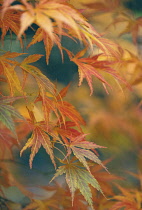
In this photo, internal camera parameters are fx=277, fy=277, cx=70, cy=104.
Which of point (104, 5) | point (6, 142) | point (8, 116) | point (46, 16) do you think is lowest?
point (6, 142)

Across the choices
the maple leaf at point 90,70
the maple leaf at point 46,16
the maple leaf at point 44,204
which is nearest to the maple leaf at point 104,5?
the maple leaf at point 90,70

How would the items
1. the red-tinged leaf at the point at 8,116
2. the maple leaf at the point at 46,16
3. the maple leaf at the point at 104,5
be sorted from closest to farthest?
the maple leaf at the point at 46,16
the red-tinged leaf at the point at 8,116
the maple leaf at the point at 104,5

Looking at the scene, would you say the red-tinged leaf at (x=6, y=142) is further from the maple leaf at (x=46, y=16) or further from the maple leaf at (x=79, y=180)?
the maple leaf at (x=46, y=16)

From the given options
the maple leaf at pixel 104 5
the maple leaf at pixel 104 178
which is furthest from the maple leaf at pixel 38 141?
the maple leaf at pixel 104 5

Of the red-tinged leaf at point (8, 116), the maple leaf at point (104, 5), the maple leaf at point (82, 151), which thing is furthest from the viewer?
the maple leaf at point (104, 5)

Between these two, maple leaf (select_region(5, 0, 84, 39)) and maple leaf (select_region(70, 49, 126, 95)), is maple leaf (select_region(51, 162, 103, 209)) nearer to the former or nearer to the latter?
maple leaf (select_region(70, 49, 126, 95))

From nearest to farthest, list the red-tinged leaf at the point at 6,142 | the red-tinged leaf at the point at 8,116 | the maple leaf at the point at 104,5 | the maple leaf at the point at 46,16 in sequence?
the maple leaf at the point at 46,16, the red-tinged leaf at the point at 8,116, the red-tinged leaf at the point at 6,142, the maple leaf at the point at 104,5

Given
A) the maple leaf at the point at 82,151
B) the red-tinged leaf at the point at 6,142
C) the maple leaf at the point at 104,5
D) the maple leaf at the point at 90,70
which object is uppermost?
the maple leaf at the point at 104,5

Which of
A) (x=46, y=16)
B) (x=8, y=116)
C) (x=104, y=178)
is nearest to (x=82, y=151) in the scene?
(x=8, y=116)

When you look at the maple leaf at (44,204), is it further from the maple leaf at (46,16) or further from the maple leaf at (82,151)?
the maple leaf at (46,16)

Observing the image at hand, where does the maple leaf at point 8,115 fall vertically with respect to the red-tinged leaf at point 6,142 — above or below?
above

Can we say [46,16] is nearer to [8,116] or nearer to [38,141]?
[8,116]

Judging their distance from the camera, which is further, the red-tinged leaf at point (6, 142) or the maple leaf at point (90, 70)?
the red-tinged leaf at point (6, 142)

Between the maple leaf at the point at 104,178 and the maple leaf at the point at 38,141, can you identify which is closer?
the maple leaf at the point at 38,141
